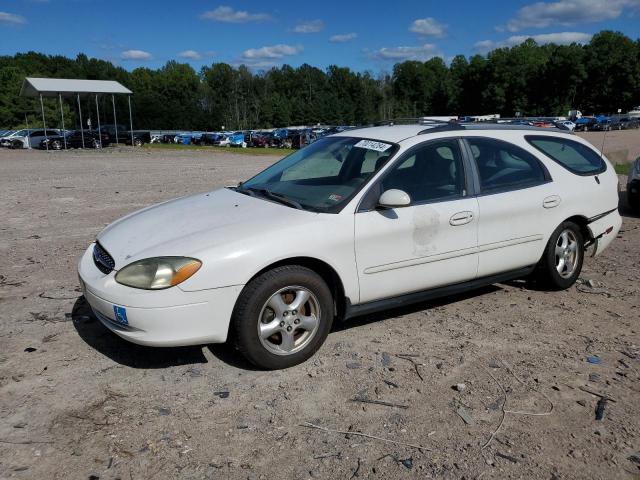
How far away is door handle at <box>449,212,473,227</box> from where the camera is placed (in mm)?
4598

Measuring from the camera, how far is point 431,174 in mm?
4707

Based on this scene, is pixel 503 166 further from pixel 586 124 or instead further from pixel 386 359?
pixel 586 124

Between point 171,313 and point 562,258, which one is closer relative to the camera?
point 171,313

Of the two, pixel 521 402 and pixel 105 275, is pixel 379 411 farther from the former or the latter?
pixel 105 275

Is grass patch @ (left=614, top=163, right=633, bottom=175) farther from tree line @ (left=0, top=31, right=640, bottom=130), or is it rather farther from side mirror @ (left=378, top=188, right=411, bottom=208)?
tree line @ (left=0, top=31, right=640, bottom=130)

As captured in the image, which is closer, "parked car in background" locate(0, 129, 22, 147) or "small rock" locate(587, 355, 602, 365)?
"small rock" locate(587, 355, 602, 365)

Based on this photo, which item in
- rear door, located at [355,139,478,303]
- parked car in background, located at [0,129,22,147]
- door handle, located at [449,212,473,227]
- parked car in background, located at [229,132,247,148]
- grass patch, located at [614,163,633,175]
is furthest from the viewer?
parked car in background, located at [229,132,247,148]

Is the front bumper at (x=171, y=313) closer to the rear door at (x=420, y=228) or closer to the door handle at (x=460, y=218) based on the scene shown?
the rear door at (x=420, y=228)

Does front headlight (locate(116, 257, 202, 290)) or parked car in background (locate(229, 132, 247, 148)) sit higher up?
parked car in background (locate(229, 132, 247, 148))

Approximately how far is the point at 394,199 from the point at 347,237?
1.45 ft

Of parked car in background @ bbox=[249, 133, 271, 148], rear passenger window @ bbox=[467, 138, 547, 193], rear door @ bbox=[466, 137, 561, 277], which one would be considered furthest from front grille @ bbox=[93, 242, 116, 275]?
parked car in background @ bbox=[249, 133, 271, 148]

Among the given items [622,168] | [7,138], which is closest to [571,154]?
[622,168]

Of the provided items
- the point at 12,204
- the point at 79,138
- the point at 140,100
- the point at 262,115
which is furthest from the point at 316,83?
the point at 12,204

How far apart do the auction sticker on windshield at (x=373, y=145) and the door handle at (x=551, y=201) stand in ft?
5.40
